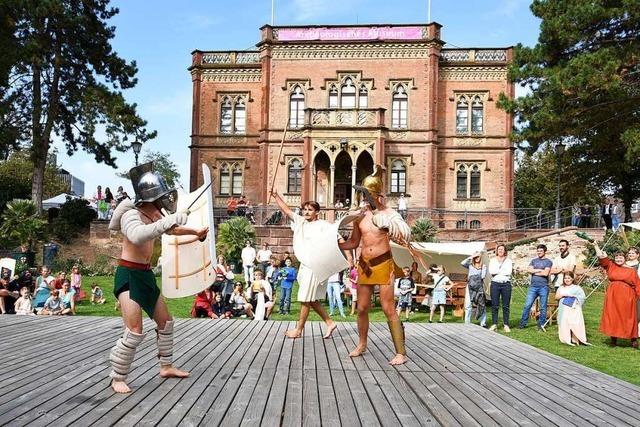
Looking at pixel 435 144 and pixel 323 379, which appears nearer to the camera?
pixel 323 379

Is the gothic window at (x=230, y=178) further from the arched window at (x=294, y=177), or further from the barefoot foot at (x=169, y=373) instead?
the barefoot foot at (x=169, y=373)

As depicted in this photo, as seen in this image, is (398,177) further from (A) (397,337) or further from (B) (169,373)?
(B) (169,373)

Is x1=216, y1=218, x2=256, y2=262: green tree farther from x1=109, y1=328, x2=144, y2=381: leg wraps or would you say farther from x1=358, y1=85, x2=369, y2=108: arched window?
x1=109, y1=328, x2=144, y2=381: leg wraps

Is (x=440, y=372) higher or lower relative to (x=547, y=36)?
lower

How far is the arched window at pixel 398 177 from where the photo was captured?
38.0m

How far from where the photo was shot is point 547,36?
23234 millimetres

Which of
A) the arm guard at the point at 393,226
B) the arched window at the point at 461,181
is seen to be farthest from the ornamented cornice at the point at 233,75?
the arm guard at the point at 393,226

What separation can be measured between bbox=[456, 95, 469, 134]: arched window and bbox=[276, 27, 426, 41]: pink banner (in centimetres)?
475

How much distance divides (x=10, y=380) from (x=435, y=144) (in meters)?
33.7

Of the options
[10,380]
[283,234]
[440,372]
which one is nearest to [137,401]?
[10,380]

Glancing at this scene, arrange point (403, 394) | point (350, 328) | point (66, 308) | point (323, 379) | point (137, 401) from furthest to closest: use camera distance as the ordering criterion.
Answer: point (66, 308) → point (350, 328) → point (323, 379) → point (403, 394) → point (137, 401)

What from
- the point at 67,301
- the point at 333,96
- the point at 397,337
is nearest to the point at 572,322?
the point at 397,337

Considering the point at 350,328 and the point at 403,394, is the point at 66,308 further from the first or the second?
the point at 403,394

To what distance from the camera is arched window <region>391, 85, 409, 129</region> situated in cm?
3825
